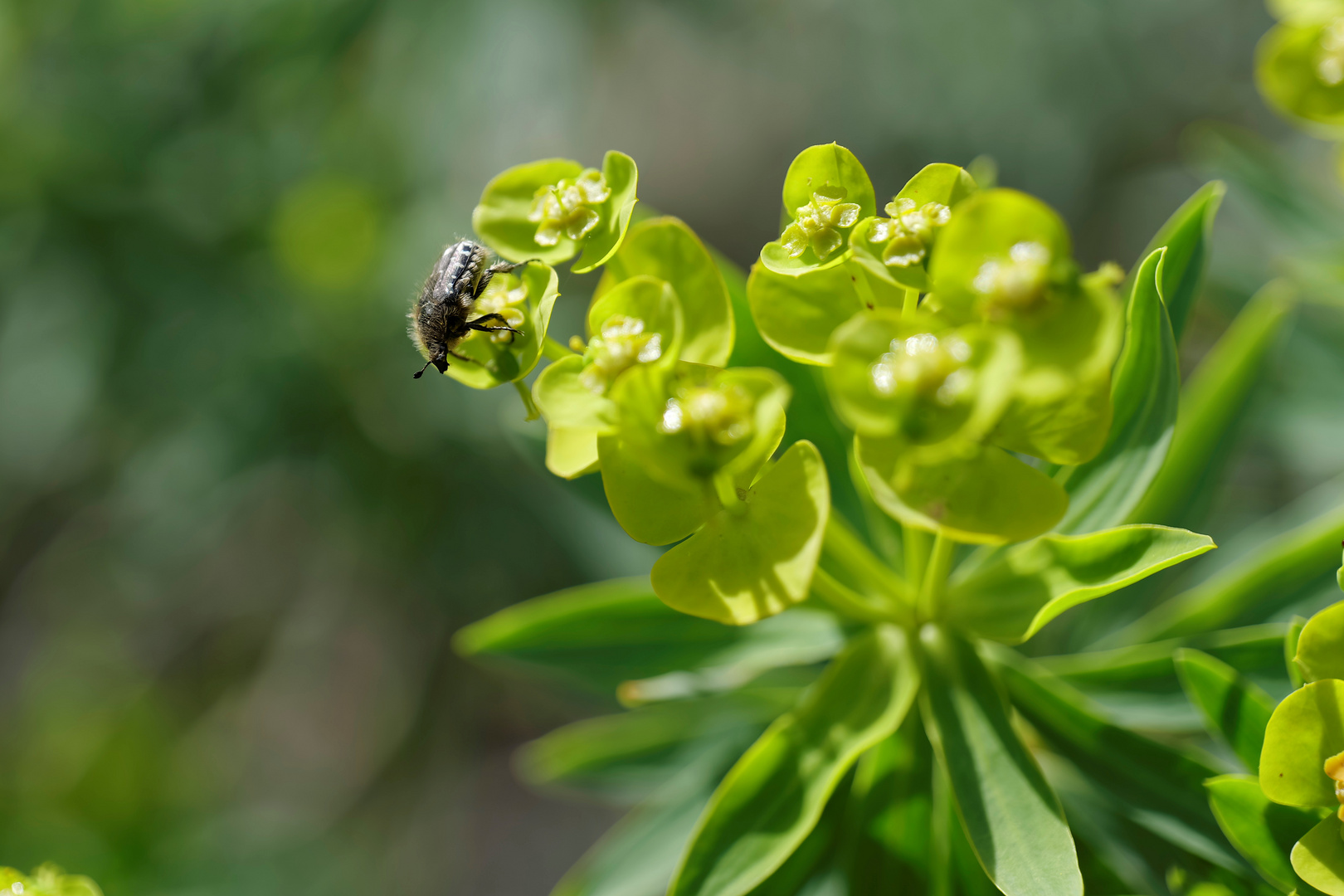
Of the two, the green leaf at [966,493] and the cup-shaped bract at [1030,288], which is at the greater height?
the cup-shaped bract at [1030,288]

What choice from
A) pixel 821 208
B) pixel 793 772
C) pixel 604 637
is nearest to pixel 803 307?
pixel 821 208

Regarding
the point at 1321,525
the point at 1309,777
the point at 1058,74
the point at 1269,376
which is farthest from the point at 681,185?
the point at 1309,777

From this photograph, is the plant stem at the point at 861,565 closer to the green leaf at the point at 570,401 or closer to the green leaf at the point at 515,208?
the green leaf at the point at 570,401

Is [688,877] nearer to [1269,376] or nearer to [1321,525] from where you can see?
[1321,525]

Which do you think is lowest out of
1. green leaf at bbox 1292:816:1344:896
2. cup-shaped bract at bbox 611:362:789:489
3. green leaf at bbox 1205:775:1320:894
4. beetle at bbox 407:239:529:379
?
green leaf at bbox 1205:775:1320:894

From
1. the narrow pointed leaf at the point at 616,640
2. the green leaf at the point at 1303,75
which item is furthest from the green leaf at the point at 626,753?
the green leaf at the point at 1303,75

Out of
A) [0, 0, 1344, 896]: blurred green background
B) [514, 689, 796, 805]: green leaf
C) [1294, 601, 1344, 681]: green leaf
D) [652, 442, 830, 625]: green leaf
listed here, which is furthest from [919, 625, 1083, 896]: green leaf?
[0, 0, 1344, 896]: blurred green background

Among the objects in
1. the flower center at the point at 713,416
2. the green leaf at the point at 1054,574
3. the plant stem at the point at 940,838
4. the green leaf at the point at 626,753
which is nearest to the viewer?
the flower center at the point at 713,416

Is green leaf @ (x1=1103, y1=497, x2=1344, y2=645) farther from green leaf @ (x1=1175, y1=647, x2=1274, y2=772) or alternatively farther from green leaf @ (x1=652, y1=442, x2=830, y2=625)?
green leaf @ (x1=652, y1=442, x2=830, y2=625)
